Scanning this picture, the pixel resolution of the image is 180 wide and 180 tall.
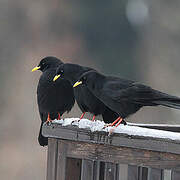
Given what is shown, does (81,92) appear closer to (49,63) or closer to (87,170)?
(49,63)

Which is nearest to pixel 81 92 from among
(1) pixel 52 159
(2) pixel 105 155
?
(1) pixel 52 159

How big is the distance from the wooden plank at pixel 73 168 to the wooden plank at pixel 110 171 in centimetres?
24

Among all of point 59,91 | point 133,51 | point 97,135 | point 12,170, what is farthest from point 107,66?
point 97,135

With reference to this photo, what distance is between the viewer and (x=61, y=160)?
260 centimetres

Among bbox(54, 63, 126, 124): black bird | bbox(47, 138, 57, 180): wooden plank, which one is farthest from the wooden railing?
bbox(54, 63, 126, 124): black bird

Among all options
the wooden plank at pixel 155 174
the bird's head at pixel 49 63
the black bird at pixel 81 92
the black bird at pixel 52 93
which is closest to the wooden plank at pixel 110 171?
the wooden plank at pixel 155 174

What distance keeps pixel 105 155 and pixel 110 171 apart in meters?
0.10

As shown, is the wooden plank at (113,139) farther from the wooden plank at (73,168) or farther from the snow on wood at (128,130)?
the wooden plank at (73,168)

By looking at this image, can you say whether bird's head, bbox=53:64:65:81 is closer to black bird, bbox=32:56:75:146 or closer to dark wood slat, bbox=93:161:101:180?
black bird, bbox=32:56:75:146

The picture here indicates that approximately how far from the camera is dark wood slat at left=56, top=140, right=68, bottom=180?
2581 mm

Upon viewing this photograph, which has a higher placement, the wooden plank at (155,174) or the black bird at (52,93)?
the black bird at (52,93)

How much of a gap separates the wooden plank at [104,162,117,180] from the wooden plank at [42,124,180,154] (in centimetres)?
13

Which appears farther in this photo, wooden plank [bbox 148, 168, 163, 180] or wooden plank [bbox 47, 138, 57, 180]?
wooden plank [bbox 47, 138, 57, 180]

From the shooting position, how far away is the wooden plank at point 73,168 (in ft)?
8.46
